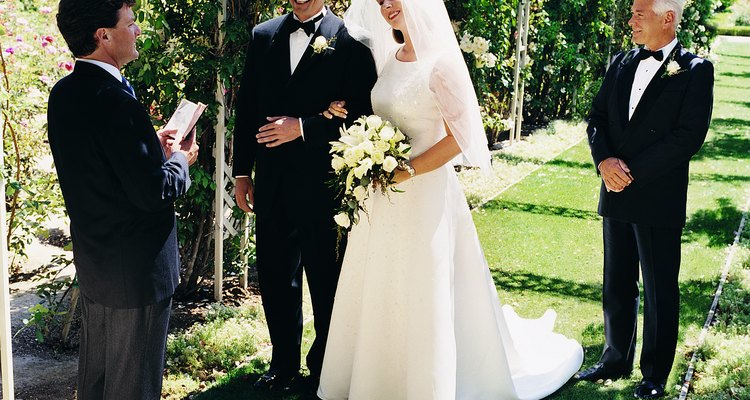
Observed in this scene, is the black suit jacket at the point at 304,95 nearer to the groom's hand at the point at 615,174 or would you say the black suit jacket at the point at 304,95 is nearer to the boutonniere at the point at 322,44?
the boutonniere at the point at 322,44

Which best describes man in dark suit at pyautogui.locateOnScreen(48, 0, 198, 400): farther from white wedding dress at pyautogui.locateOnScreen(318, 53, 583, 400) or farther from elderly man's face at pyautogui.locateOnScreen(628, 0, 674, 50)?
elderly man's face at pyautogui.locateOnScreen(628, 0, 674, 50)

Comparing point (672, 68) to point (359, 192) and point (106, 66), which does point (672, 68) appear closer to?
point (359, 192)

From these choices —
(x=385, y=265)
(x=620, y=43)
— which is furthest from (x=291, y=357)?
(x=620, y=43)

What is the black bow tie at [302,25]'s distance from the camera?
4.02 meters

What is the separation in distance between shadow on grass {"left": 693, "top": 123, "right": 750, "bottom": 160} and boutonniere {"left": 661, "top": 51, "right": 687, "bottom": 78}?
7757 mm

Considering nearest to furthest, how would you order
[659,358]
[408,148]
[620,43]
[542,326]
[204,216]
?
[408,148]
[659,358]
[542,326]
[204,216]
[620,43]

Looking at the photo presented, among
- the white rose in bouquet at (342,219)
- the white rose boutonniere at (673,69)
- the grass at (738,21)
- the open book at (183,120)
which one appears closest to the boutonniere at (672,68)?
the white rose boutonniere at (673,69)

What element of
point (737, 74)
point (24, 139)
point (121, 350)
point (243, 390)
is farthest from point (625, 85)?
point (737, 74)

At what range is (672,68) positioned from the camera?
3875 millimetres

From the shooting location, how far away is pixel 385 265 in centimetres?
389

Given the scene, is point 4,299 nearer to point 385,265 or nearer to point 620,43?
point 385,265

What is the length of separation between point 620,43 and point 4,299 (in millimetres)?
13383

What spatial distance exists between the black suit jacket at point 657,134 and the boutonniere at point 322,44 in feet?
4.74

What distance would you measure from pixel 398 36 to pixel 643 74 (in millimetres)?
1242
